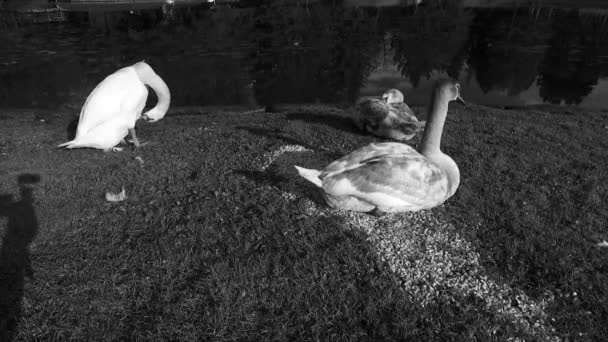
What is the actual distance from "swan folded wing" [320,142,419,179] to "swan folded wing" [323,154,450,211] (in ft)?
0.56

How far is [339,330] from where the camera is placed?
4.44 meters

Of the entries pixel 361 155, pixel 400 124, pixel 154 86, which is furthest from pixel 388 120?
pixel 154 86

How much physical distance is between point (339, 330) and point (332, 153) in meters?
5.09

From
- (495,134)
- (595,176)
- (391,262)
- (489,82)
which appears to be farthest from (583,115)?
(391,262)

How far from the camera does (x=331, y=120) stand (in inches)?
Result: 460

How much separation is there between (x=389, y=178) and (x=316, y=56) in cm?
2080

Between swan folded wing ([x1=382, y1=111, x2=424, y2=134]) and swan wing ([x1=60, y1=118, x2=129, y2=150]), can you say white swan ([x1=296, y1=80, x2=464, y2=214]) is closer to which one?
swan folded wing ([x1=382, y1=111, x2=424, y2=134])

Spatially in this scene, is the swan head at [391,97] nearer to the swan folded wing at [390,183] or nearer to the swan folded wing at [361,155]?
the swan folded wing at [361,155]

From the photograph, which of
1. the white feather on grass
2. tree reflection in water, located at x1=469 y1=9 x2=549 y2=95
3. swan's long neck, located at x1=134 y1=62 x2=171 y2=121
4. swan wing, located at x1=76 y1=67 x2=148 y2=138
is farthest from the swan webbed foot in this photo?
tree reflection in water, located at x1=469 y1=9 x2=549 y2=95

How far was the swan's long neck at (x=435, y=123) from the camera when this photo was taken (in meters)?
6.54

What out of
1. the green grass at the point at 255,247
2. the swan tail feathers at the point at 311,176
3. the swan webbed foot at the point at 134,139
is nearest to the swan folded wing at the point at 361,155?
the swan tail feathers at the point at 311,176

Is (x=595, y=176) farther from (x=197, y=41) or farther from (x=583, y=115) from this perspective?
(x=197, y=41)

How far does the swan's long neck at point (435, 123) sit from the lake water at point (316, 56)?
11.1 meters

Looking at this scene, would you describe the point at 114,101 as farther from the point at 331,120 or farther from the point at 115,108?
the point at 331,120
